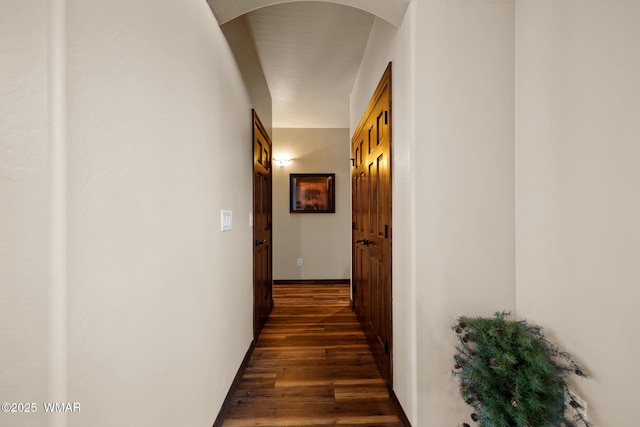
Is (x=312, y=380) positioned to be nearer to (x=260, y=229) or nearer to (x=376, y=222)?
(x=376, y=222)

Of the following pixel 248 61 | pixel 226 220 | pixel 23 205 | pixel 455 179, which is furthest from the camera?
pixel 248 61

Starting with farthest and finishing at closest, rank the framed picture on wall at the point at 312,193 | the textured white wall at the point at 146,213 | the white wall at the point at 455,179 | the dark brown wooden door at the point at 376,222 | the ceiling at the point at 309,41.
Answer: the framed picture on wall at the point at 312,193 → the dark brown wooden door at the point at 376,222 → the ceiling at the point at 309,41 → the white wall at the point at 455,179 → the textured white wall at the point at 146,213

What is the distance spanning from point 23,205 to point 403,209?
1.43 m

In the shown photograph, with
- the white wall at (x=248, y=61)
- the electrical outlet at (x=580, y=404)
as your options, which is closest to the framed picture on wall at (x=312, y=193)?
the white wall at (x=248, y=61)

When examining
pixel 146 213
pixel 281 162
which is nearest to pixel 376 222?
pixel 146 213

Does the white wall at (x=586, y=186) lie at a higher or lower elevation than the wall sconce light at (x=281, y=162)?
lower

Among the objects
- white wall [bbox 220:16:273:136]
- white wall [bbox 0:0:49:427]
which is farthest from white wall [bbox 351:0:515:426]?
white wall [bbox 0:0:49:427]

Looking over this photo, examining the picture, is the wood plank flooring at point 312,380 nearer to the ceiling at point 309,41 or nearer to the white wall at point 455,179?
the white wall at point 455,179

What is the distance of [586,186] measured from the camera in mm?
1054

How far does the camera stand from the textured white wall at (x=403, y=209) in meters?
1.42

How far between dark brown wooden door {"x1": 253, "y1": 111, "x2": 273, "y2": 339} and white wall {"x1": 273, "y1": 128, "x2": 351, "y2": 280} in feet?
5.14

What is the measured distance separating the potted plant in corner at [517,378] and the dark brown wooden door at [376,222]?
66cm

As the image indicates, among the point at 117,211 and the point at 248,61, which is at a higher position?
the point at 248,61

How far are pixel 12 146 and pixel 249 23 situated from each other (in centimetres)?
228
